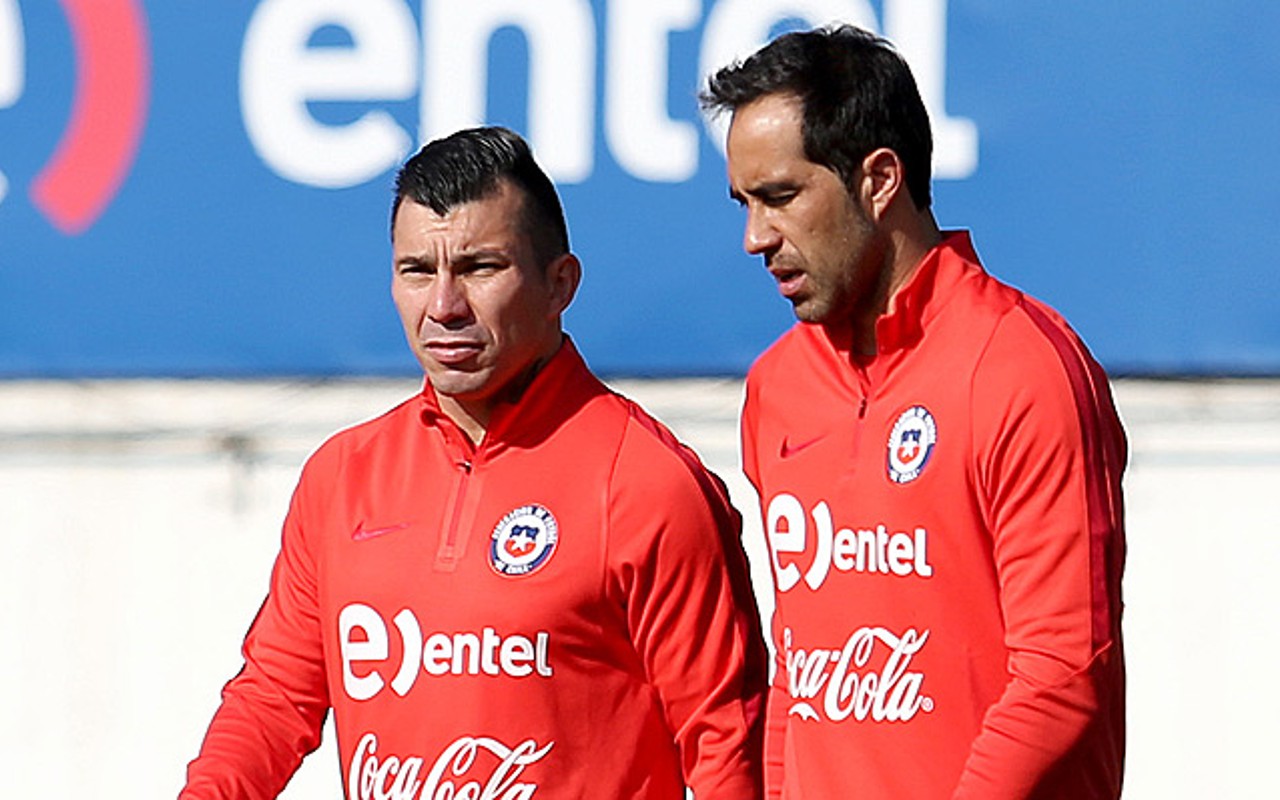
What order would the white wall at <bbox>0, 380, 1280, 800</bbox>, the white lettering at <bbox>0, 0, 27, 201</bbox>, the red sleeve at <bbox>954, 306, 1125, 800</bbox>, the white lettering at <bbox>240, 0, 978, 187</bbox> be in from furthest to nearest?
1. the white lettering at <bbox>0, 0, 27, 201</bbox>
2. the white wall at <bbox>0, 380, 1280, 800</bbox>
3. the white lettering at <bbox>240, 0, 978, 187</bbox>
4. the red sleeve at <bbox>954, 306, 1125, 800</bbox>

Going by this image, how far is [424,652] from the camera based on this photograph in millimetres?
2885

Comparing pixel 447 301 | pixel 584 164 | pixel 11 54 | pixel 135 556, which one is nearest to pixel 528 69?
pixel 584 164

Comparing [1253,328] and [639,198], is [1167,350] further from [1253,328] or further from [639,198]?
[639,198]

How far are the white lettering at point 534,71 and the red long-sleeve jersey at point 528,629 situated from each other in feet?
5.30

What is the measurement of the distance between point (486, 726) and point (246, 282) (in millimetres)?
1985

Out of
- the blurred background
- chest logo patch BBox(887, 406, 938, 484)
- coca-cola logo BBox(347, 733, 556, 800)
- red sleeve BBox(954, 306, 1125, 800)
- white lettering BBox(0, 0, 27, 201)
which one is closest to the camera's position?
red sleeve BBox(954, 306, 1125, 800)

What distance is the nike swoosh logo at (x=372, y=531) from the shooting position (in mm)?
2953

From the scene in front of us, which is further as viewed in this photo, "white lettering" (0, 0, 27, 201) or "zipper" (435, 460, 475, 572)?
"white lettering" (0, 0, 27, 201)

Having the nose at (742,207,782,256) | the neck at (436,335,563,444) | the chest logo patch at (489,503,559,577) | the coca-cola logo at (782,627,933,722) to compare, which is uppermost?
the nose at (742,207,782,256)

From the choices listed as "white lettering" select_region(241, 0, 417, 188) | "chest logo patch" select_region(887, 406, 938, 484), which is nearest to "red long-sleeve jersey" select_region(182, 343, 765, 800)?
"chest logo patch" select_region(887, 406, 938, 484)

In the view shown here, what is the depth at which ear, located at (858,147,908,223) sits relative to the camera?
2.80 meters

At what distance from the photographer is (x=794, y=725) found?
288 cm

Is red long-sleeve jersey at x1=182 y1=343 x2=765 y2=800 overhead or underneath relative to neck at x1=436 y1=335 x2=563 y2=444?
underneath

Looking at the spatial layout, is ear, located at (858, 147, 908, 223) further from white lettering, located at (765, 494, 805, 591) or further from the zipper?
the zipper
